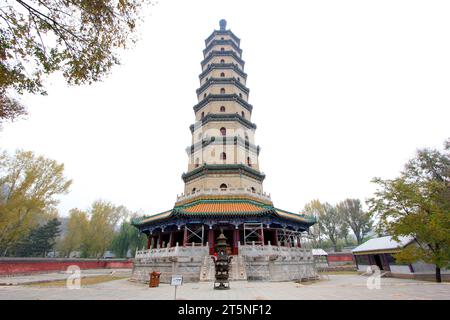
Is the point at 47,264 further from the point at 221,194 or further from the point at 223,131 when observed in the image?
the point at 223,131

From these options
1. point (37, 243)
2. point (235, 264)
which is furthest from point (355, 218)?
point (37, 243)

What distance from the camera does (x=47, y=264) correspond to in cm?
2656

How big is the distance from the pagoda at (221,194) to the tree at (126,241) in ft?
64.6

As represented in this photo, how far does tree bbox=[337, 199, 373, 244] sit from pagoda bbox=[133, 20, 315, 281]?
2365 cm

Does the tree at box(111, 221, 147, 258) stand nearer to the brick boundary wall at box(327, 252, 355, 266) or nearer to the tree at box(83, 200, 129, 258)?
the tree at box(83, 200, 129, 258)

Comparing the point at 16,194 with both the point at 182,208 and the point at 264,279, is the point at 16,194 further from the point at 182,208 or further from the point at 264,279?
the point at 264,279

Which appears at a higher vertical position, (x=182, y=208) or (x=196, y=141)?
(x=196, y=141)

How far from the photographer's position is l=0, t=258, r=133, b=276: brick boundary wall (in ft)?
73.4

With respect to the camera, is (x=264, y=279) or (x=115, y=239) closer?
(x=264, y=279)

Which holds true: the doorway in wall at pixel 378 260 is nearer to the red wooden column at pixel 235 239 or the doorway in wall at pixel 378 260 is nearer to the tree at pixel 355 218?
the red wooden column at pixel 235 239

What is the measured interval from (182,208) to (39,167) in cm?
1464

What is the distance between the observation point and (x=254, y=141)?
25891mm
